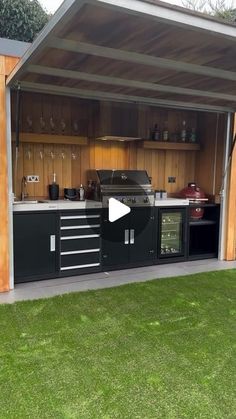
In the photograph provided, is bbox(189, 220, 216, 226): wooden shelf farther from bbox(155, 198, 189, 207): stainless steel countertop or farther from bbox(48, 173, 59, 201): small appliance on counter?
bbox(48, 173, 59, 201): small appliance on counter

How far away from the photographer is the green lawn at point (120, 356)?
191 cm

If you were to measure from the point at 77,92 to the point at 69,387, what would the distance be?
9.72 feet

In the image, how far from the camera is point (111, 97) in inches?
160

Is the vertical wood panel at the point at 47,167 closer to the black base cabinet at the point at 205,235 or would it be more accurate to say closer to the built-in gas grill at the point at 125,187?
the built-in gas grill at the point at 125,187

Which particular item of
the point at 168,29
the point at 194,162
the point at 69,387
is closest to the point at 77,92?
the point at 168,29

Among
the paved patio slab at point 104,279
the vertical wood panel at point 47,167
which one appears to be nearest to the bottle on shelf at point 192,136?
the paved patio slab at point 104,279

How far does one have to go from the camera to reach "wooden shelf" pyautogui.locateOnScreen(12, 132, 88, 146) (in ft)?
14.2

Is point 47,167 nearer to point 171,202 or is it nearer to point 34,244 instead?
point 34,244

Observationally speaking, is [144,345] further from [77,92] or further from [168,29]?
[77,92]

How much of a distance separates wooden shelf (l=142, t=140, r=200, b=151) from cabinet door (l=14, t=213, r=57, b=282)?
6.17 ft

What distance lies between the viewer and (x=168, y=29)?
85.2 inches

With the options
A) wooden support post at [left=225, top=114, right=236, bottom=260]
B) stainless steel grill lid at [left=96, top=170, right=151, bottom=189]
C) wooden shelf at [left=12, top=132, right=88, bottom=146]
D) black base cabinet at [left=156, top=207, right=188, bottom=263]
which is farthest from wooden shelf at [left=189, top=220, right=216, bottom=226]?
wooden shelf at [left=12, top=132, right=88, bottom=146]

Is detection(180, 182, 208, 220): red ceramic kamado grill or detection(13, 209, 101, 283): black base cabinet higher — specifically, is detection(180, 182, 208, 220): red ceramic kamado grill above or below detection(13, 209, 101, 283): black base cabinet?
above
